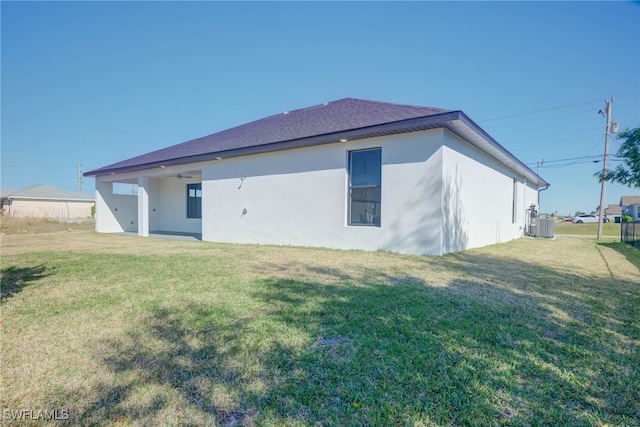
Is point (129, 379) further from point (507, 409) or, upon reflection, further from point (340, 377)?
point (507, 409)

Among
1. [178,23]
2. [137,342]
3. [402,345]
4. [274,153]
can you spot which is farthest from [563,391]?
[178,23]

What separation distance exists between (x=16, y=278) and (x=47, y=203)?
A: 38427 millimetres

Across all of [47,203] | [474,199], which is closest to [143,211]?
[474,199]

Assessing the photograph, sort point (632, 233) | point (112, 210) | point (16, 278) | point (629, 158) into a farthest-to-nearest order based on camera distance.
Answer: point (112, 210) → point (632, 233) → point (629, 158) → point (16, 278)

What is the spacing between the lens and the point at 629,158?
253 inches

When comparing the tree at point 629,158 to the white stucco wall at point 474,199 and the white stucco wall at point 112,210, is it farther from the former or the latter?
the white stucco wall at point 112,210

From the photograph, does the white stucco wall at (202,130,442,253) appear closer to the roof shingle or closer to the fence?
the roof shingle

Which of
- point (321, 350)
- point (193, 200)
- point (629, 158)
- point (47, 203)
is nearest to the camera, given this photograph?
point (321, 350)

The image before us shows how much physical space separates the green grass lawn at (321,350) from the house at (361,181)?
11.3 ft

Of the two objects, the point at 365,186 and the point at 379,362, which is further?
the point at 365,186

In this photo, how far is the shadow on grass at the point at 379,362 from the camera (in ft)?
6.53

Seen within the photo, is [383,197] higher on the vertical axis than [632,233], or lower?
higher

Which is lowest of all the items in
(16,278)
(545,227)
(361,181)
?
(16,278)

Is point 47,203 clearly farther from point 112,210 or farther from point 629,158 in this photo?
point 629,158
